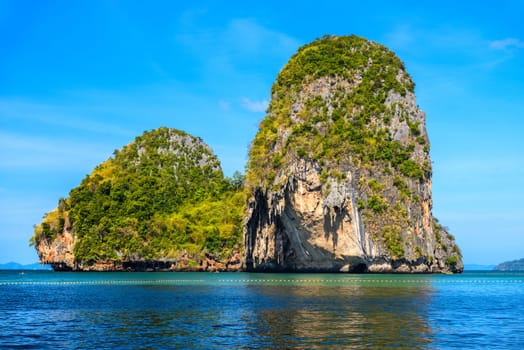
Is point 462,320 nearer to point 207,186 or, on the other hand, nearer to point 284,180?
point 284,180

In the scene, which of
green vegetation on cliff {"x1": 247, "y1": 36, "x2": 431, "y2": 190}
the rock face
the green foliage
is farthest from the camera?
green vegetation on cliff {"x1": 247, "y1": 36, "x2": 431, "y2": 190}

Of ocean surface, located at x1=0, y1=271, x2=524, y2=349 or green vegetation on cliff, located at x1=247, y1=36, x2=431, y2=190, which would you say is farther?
green vegetation on cliff, located at x1=247, y1=36, x2=431, y2=190

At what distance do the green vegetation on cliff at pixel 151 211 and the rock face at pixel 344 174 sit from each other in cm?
1863

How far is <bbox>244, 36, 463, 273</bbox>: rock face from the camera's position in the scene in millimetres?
77375

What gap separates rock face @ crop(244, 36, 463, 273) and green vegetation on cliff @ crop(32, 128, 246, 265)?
18626mm

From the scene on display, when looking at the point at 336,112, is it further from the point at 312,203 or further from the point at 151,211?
the point at 151,211

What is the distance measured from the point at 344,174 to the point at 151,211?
166ft

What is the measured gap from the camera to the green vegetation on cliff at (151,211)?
107062 mm

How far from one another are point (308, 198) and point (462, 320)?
5296 cm

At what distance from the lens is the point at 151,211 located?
11606cm

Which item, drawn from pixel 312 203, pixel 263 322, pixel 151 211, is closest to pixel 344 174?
pixel 312 203

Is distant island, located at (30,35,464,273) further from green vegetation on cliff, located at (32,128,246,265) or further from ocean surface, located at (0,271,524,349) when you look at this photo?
ocean surface, located at (0,271,524,349)

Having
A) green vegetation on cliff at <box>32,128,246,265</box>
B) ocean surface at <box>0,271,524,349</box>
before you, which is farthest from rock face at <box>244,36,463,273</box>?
ocean surface at <box>0,271,524,349</box>

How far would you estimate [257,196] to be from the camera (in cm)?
8650
